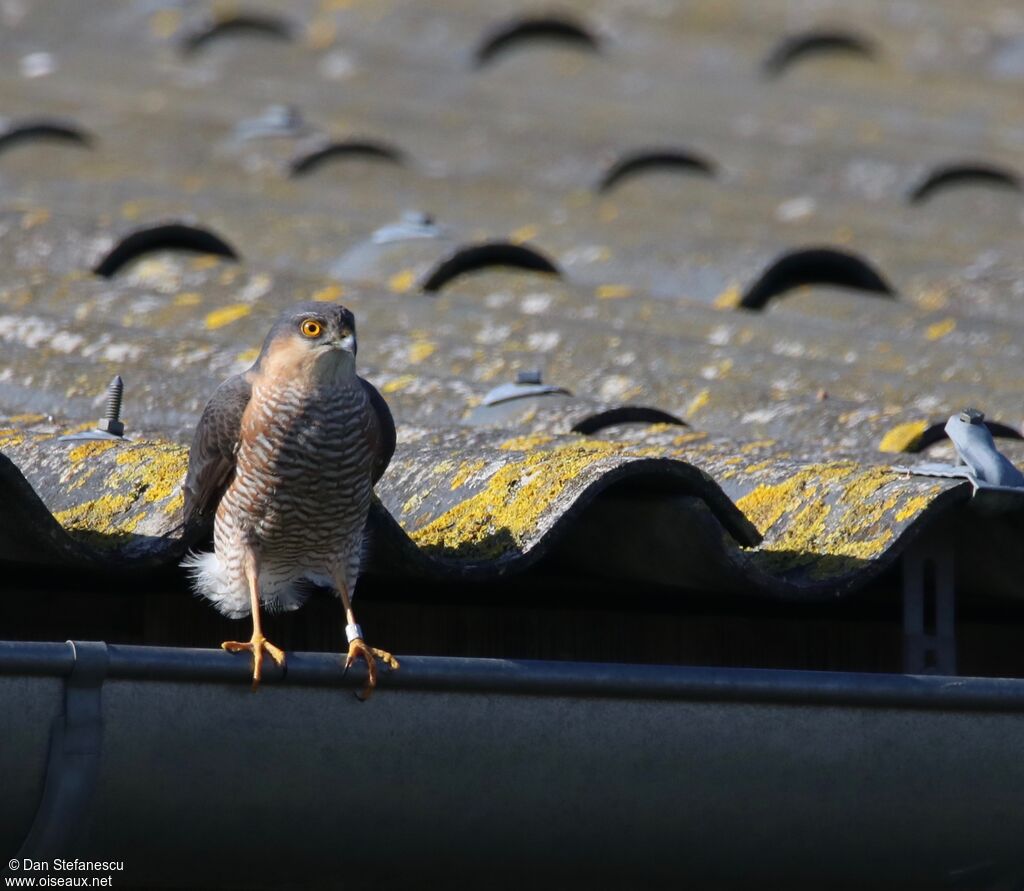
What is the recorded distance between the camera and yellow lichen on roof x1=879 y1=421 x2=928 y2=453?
4266 mm

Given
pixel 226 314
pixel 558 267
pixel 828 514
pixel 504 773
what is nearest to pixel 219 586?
pixel 504 773

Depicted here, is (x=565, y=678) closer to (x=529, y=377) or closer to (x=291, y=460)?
(x=291, y=460)

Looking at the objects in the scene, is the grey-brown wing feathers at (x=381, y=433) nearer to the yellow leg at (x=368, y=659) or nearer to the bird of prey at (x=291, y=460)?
the bird of prey at (x=291, y=460)

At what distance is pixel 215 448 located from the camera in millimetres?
3291

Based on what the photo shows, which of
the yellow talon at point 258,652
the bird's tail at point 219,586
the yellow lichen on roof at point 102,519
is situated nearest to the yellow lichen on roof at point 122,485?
the yellow lichen on roof at point 102,519

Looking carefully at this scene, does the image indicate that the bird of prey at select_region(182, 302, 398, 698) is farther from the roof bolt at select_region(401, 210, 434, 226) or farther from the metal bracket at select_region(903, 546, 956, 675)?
the roof bolt at select_region(401, 210, 434, 226)

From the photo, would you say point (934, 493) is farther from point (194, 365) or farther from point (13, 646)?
point (194, 365)

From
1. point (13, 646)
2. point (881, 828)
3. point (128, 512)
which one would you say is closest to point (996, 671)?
point (881, 828)

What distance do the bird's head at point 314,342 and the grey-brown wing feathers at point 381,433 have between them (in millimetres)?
77

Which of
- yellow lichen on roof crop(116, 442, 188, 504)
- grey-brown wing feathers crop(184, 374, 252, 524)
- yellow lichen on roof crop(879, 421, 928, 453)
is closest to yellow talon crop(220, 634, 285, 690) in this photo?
grey-brown wing feathers crop(184, 374, 252, 524)

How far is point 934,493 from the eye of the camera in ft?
10.8

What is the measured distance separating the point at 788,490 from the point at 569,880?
3.13 ft

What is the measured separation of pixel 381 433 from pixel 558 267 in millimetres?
3081

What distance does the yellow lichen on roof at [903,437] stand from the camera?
4266mm
